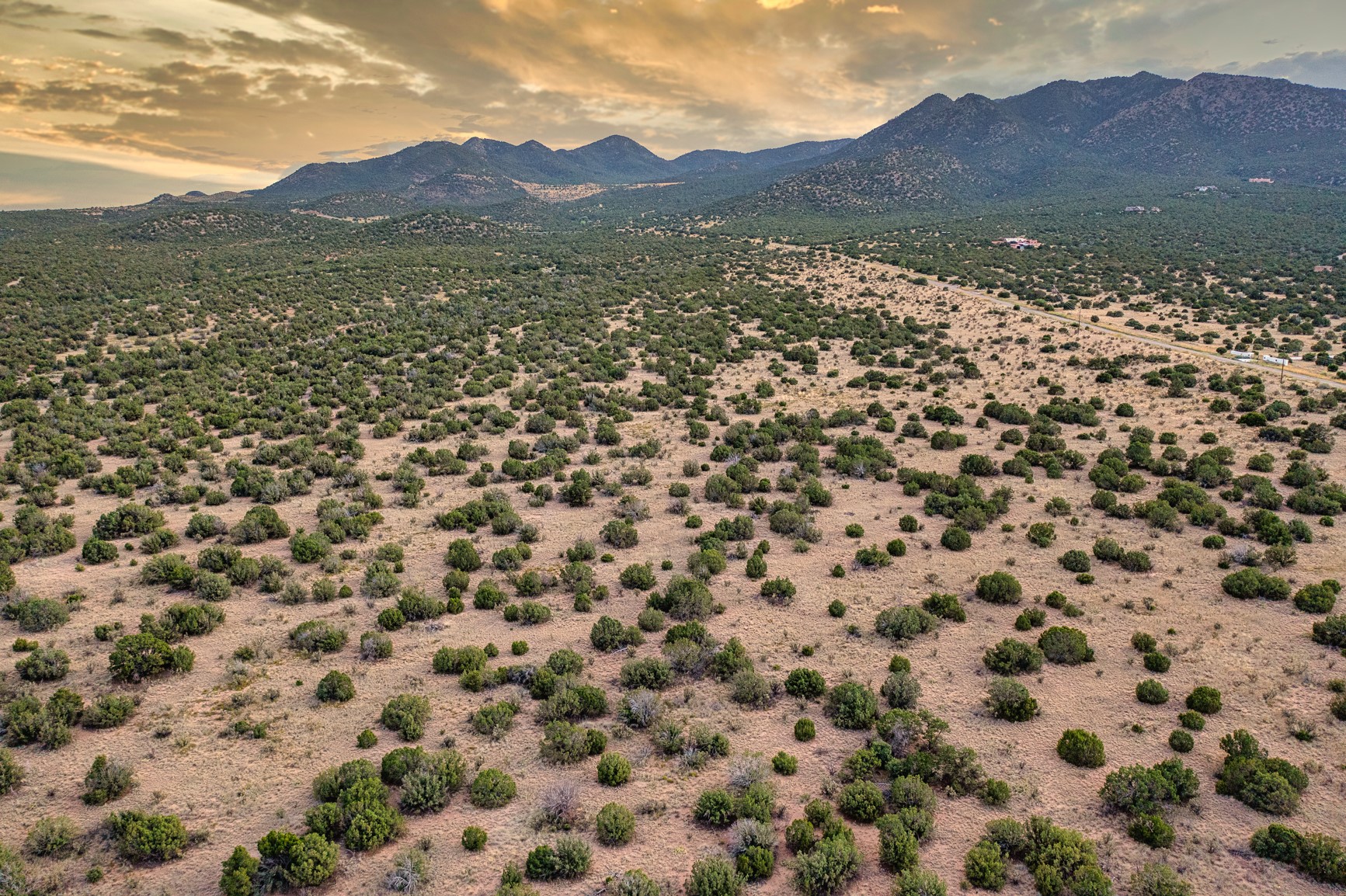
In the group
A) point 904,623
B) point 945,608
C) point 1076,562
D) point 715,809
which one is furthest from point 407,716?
point 1076,562

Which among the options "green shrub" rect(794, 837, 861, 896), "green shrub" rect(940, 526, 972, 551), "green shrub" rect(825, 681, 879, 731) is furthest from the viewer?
"green shrub" rect(940, 526, 972, 551)

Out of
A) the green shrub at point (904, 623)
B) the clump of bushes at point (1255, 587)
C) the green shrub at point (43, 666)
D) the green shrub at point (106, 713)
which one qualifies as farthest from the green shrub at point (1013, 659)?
the green shrub at point (43, 666)

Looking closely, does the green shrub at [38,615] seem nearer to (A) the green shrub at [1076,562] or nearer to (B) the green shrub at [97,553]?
(B) the green shrub at [97,553]

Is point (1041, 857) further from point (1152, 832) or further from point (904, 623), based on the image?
point (904, 623)

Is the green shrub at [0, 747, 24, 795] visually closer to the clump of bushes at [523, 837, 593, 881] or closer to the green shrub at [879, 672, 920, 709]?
the clump of bushes at [523, 837, 593, 881]

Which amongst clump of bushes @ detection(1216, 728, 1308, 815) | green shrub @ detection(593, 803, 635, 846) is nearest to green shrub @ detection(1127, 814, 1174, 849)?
clump of bushes @ detection(1216, 728, 1308, 815)

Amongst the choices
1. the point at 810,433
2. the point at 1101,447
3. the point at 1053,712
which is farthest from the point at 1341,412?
the point at 1053,712
